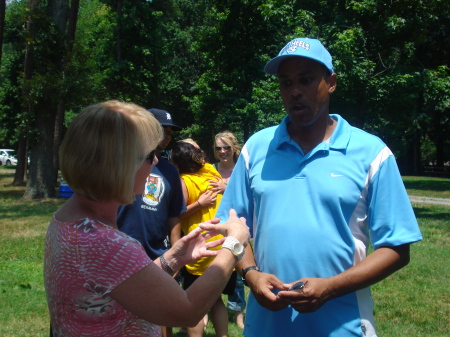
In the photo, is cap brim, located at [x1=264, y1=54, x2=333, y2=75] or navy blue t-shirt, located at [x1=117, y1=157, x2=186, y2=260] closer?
cap brim, located at [x1=264, y1=54, x2=333, y2=75]

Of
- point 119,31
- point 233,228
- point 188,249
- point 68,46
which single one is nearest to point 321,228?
point 233,228

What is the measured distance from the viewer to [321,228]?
220 centimetres

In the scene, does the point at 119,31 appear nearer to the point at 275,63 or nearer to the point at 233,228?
the point at 275,63

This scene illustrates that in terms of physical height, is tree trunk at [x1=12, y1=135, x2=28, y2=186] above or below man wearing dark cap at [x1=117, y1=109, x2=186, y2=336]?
below

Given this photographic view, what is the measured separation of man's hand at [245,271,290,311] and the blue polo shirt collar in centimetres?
63

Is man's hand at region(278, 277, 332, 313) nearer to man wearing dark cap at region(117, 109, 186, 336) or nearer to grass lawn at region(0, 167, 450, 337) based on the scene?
man wearing dark cap at region(117, 109, 186, 336)

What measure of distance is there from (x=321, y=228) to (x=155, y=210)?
2.14 meters

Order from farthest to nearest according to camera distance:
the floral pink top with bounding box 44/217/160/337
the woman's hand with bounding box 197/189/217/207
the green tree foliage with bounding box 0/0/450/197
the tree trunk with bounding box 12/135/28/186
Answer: the tree trunk with bounding box 12/135/28/186
the green tree foliage with bounding box 0/0/450/197
the woman's hand with bounding box 197/189/217/207
the floral pink top with bounding box 44/217/160/337

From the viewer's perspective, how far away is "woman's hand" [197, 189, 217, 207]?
4902 mm

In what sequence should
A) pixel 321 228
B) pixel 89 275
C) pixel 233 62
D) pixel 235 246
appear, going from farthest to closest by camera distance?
pixel 233 62 < pixel 321 228 < pixel 235 246 < pixel 89 275

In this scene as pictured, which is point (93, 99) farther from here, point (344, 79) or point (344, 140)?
point (344, 140)

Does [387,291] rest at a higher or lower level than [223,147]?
lower

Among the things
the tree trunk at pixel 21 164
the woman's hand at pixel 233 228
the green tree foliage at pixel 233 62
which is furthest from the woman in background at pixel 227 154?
the tree trunk at pixel 21 164

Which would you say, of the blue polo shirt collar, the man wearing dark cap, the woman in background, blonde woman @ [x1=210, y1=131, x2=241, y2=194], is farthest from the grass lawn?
the blue polo shirt collar
